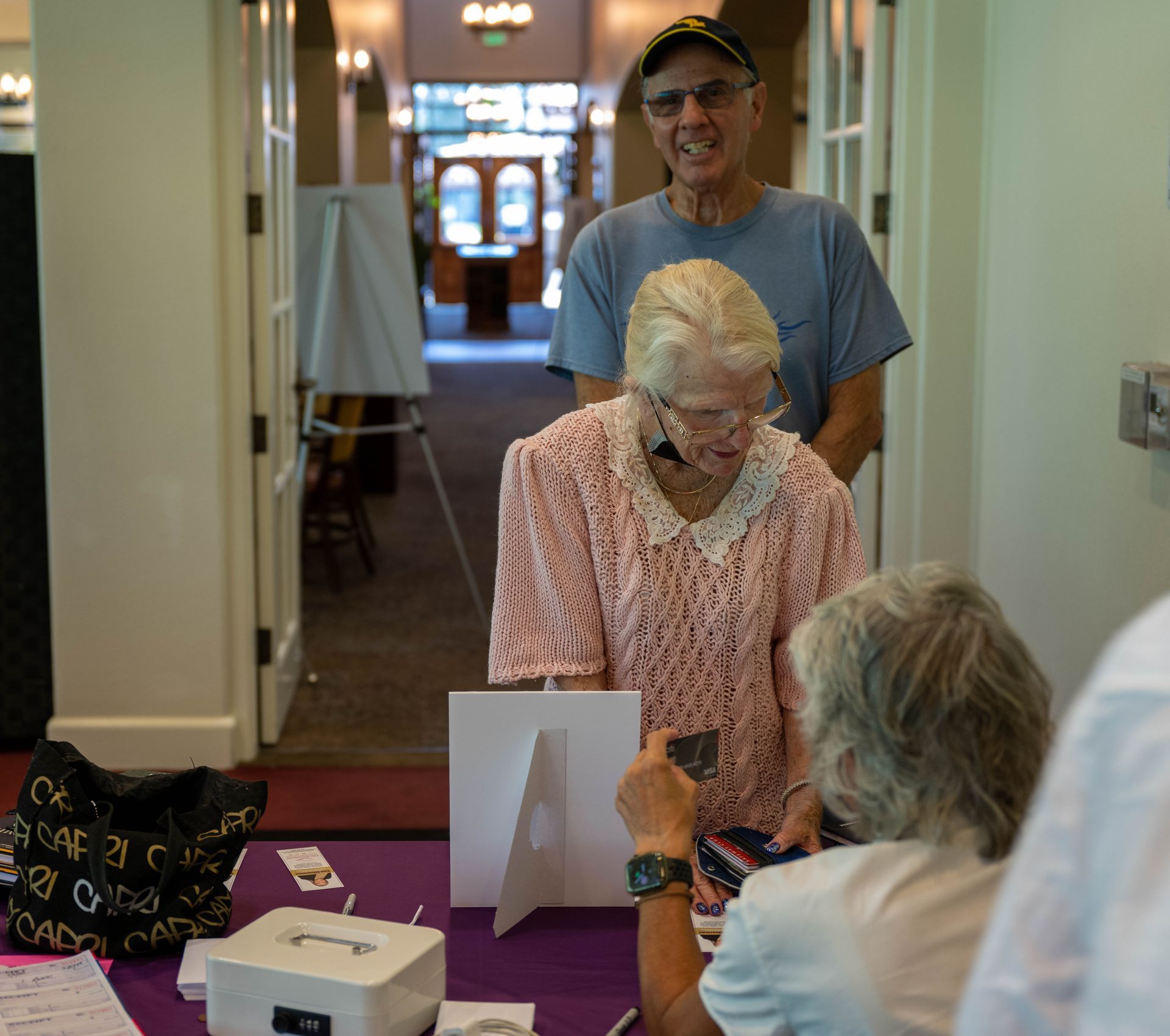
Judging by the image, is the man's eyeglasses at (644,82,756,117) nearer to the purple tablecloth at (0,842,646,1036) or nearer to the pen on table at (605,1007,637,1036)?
the purple tablecloth at (0,842,646,1036)

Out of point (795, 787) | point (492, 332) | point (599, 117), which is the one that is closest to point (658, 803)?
point (795, 787)

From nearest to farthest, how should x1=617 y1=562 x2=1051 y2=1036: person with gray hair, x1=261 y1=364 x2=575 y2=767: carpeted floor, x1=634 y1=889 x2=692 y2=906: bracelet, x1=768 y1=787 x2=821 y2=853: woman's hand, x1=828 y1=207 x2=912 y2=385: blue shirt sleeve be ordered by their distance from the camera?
x1=617 y1=562 x2=1051 y2=1036: person with gray hair, x1=634 y1=889 x2=692 y2=906: bracelet, x1=768 y1=787 x2=821 y2=853: woman's hand, x1=828 y1=207 x2=912 y2=385: blue shirt sleeve, x1=261 y1=364 x2=575 y2=767: carpeted floor

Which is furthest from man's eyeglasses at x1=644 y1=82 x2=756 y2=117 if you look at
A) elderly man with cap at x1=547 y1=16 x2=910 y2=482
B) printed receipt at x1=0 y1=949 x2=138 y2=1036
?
printed receipt at x1=0 y1=949 x2=138 y2=1036

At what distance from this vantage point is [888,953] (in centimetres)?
109

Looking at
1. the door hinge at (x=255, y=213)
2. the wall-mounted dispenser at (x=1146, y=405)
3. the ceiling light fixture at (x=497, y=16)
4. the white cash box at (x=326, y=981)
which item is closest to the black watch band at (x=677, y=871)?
the white cash box at (x=326, y=981)

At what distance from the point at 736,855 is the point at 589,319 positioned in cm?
123

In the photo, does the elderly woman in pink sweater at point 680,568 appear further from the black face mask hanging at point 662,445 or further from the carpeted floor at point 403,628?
the carpeted floor at point 403,628

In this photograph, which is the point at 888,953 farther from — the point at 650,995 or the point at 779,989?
the point at 650,995

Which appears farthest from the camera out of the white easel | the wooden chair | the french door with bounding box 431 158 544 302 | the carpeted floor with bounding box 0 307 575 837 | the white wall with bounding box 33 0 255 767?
the french door with bounding box 431 158 544 302

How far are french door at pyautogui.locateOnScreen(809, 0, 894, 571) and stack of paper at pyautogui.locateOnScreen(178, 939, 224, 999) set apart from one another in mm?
Result: 2470

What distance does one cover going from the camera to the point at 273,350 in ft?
13.2

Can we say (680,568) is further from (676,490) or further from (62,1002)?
(62,1002)

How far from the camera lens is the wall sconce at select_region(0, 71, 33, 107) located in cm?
896

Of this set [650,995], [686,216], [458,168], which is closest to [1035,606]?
[686,216]
